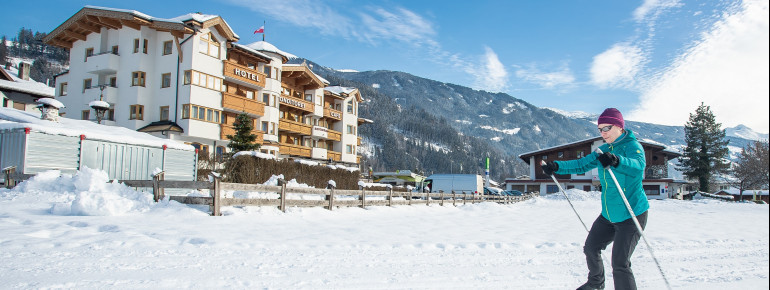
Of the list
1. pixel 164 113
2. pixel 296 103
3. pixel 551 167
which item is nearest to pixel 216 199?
pixel 551 167

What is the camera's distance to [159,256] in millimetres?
5895

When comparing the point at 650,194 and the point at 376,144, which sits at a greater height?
the point at 376,144

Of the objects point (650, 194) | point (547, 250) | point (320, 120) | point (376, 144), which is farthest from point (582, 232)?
point (376, 144)

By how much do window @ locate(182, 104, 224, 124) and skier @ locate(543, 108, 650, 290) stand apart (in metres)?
29.7

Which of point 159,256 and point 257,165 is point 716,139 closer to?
point 257,165

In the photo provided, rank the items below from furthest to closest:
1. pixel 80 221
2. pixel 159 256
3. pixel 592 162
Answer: pixel 80 221, pixel 159 256, pixel 592 162

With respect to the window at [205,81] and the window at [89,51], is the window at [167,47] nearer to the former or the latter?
the window at [205,81]

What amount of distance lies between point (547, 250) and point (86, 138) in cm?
1562

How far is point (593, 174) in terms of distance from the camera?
→ 5503 cm

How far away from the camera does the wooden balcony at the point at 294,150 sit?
1625 inches

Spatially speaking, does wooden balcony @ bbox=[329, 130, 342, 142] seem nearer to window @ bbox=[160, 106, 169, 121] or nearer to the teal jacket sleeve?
window @ bbox=[160, 106, 169, 121]

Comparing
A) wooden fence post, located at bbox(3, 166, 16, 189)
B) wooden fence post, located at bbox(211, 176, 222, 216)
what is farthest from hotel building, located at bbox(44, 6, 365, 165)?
wooden fence post, located at bbox(211, 176, 222, 216)

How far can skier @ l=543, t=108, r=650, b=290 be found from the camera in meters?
3.89

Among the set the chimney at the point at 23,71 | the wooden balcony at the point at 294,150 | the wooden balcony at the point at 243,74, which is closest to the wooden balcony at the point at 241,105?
the wooden balcony at the point at 243,74
